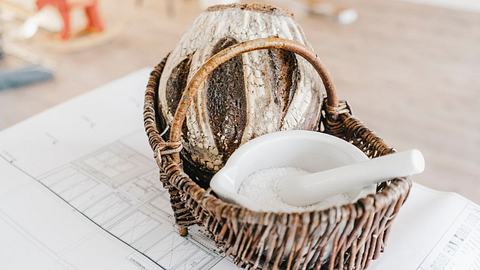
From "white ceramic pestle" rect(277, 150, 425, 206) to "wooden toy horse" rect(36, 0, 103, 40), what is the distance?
148 centimetres

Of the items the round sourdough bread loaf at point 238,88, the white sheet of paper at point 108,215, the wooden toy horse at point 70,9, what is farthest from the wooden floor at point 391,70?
the round sourdough bread loaf at point 238,88

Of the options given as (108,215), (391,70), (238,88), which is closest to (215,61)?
(238,88)

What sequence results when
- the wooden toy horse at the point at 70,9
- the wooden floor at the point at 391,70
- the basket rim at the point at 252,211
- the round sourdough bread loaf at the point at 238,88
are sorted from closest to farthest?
the basket rim at the point at 252,211 < the round sourdough bread loaf at the point at 238,88 < the wooden floor at the point at 391,70 < the wooden toy horse at the point at 70,9

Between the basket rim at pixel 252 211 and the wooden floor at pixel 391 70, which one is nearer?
the basket rim at pixel 252 211

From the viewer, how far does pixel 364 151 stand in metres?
0.65

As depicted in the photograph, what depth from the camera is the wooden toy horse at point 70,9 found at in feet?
6.01

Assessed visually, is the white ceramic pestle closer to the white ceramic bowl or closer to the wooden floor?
the white ceramic bowl

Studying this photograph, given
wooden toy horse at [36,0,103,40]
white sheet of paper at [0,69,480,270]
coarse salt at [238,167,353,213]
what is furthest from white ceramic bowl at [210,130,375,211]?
wooden toy horse at [36,0,103,40]

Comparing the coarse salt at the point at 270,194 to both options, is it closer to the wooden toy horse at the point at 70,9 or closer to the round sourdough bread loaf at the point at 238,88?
the round sourdough bread loaf at the point at 238,88

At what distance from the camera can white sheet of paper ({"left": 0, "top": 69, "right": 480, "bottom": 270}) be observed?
0.64 m

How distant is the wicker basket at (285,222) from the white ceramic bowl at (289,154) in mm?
38

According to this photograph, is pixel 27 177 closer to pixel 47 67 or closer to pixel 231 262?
pixel 231 262

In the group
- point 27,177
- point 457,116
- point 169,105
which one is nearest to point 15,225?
point 27,177

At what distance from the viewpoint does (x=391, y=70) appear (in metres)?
1.78
